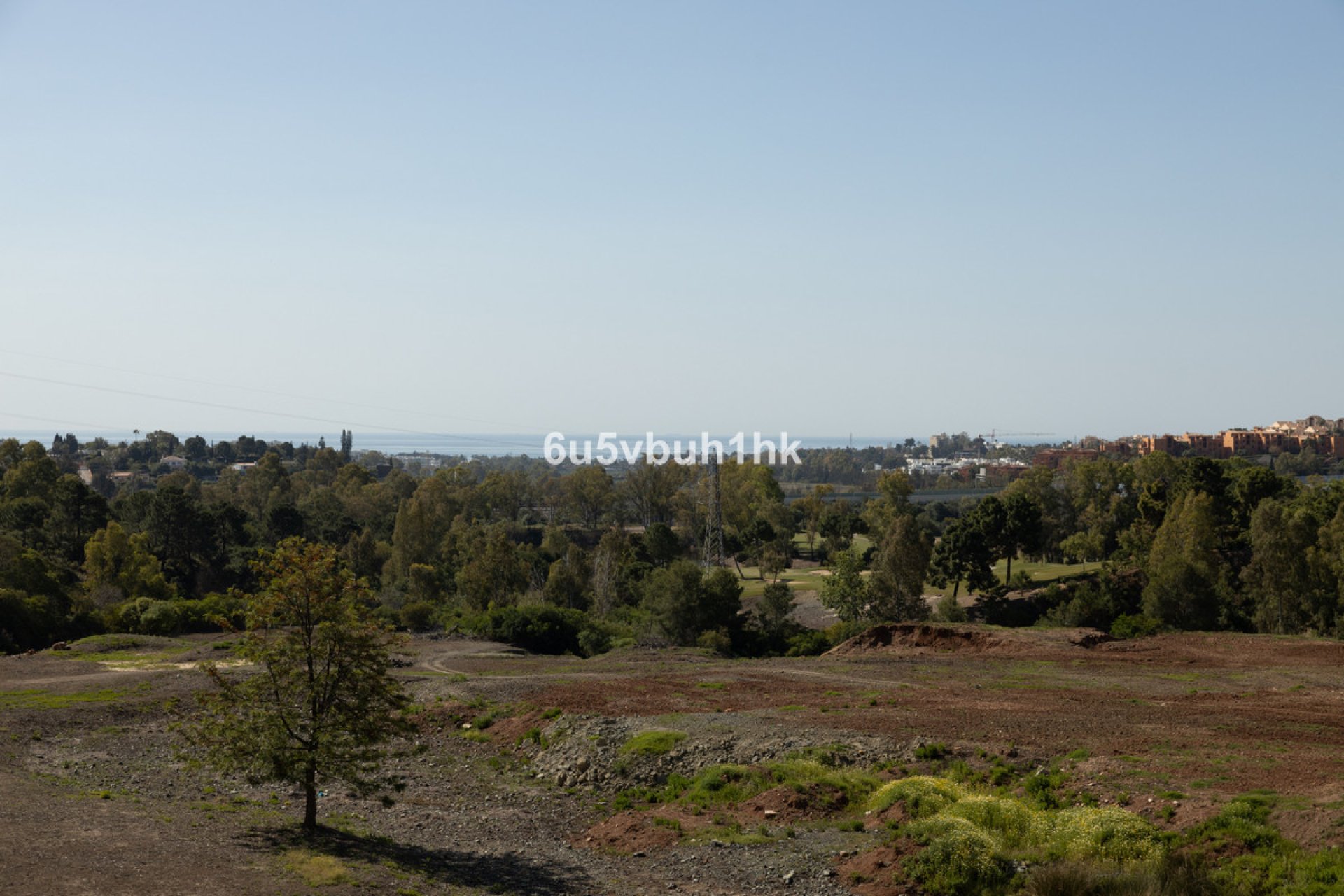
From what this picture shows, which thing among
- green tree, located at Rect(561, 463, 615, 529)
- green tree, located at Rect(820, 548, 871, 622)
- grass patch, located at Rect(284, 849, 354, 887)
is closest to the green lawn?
green tree, located at Rect(820, 548, 871, 622)

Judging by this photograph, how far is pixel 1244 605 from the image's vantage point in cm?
5603

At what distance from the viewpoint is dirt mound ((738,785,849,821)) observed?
2119 cm

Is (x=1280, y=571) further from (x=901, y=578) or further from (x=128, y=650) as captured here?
(x=128, y=650)

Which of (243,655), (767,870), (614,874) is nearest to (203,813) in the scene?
(243,655)

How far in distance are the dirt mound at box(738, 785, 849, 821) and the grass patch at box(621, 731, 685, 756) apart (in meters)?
4.12

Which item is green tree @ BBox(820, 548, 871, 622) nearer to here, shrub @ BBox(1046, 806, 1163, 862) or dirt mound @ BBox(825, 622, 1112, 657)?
dirt mound @ BBox(825, 622, 1112, 657)

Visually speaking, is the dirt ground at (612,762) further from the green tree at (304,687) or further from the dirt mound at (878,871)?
the green tree at (304,687)

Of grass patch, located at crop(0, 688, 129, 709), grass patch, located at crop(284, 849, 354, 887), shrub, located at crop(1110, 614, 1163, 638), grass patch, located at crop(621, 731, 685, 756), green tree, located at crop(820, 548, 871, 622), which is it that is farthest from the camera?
green tree, located at crop(820, 548, 871, 622)

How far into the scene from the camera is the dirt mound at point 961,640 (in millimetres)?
43844

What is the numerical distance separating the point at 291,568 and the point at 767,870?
33.8 feet

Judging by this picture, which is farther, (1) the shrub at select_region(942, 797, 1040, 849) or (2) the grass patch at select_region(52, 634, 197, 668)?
(2) the grass patch at select_region(52, 634, 197, 668)

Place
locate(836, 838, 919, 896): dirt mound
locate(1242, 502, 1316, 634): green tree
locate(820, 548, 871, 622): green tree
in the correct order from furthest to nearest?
locate(820, 548, 871, 622): green tree, locate(1242, 502, 1316, 634): green tree, locate(836, 838, 919, 896): dirt mound

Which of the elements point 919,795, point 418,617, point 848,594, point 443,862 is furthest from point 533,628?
point 919,795

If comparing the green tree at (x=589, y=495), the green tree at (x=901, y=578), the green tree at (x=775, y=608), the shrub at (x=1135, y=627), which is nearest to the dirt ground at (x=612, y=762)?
the shrub at (x=1135, y=627)
